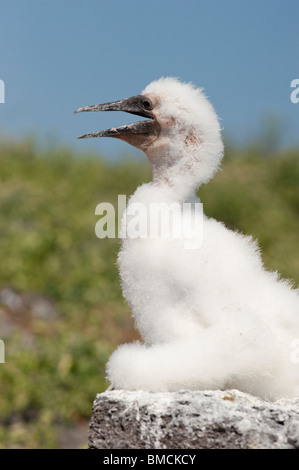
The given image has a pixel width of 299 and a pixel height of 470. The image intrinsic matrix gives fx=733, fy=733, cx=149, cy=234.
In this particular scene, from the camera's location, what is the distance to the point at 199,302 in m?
3.46

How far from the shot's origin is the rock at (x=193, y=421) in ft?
10.2

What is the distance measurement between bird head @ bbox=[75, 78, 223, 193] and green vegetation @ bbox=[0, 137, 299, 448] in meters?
1.58

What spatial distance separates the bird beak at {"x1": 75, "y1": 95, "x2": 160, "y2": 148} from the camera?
4023 mm

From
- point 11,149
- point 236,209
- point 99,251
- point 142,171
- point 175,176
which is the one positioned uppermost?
point 11,149

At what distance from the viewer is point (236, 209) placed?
494 inches

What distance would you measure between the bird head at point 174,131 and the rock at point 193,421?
117 cm

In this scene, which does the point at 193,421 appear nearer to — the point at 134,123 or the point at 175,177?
the point at 175,177

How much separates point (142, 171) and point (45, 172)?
1.88 m

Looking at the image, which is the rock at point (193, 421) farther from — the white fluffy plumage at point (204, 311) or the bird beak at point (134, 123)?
the bird beak at point (134, 123)

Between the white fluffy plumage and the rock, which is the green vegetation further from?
the rock

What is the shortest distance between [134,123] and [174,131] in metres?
0.25

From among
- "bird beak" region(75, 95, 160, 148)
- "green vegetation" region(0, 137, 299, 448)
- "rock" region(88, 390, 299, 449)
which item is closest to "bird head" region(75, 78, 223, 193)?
"bird beak" region(75, 95, 160, 148)
